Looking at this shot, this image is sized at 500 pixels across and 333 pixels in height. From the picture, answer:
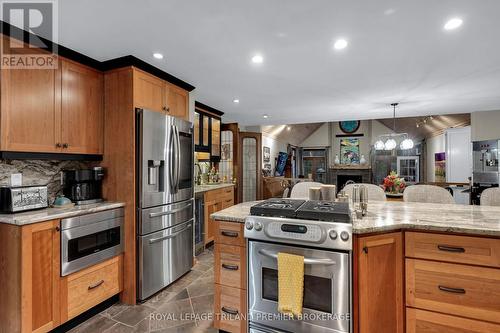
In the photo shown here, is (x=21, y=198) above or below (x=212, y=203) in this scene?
above

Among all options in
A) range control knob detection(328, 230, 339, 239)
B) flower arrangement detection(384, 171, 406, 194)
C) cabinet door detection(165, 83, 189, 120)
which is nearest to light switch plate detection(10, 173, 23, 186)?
cabinet door detection(165, 83, 189, 120)

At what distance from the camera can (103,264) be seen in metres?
2.19

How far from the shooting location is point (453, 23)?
Answer: 5.84ft

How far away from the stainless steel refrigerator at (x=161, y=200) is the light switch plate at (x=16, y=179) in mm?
934

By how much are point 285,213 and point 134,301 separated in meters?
1.79

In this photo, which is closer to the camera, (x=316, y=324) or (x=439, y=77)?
(x=316, y=324)

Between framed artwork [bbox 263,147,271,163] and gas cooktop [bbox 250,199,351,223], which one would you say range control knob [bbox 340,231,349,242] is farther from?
framed artwork [bbox 263,147,271,163]

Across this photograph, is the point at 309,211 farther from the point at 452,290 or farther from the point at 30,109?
the point at 30,109

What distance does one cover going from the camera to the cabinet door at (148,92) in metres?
2.37

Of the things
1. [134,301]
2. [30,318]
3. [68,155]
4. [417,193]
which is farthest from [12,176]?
[417,193]

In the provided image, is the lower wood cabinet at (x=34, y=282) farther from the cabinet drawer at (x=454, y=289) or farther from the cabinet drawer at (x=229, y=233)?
the cabinet drawer at (x=454, y=289)

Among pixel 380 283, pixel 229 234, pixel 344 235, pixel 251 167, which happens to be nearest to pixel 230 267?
pixel 229 234

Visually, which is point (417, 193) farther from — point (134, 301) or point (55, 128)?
point (55, 128)

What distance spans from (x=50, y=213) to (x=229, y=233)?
136 centimetres
